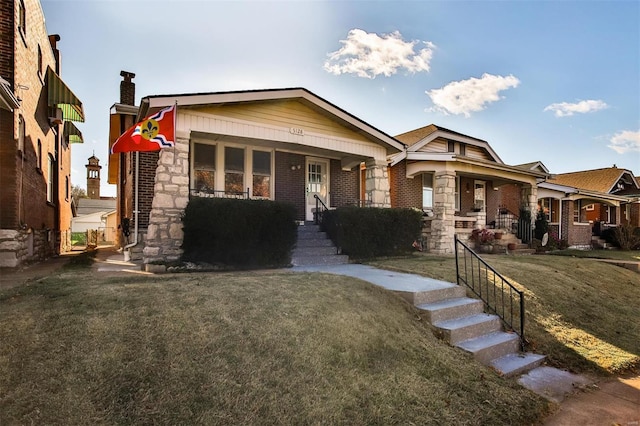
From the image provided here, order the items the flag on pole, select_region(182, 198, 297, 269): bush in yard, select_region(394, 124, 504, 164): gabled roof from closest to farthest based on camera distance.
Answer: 1. select_region(182, 198, 297, 269): bush in yard
2. the flag on pole
3. select_region(394, 124, 504, 164): gabled roof

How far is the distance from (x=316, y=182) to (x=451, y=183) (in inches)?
203

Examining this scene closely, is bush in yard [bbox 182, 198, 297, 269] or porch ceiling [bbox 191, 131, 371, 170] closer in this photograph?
bush in yard [bbox 182, 198, 297, 269]

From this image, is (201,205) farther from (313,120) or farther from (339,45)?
(339,45)

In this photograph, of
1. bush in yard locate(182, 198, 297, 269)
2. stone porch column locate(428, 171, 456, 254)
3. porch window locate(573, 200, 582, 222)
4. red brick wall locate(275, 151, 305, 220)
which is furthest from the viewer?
porch window locate(573, 200, 582, 222)

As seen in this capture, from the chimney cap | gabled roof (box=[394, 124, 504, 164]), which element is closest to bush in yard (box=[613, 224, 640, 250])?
gabled roof (box=[394, 124, 504, 164])

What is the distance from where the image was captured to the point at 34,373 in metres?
2.86

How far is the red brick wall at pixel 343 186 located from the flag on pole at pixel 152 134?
6.39m

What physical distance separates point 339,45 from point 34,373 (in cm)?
1134

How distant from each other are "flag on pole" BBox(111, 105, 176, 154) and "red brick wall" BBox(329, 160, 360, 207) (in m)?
6.39

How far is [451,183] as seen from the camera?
45.2 ft

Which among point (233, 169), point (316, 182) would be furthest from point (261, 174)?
point (316, 182)

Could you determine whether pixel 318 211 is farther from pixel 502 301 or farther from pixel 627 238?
pixel 627 238

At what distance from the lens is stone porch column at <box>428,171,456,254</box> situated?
44.5 ft

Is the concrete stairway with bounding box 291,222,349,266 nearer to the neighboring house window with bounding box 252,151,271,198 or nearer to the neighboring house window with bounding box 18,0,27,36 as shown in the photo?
the neighboring house window with bounding box 252,151,271,198
